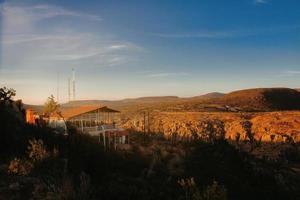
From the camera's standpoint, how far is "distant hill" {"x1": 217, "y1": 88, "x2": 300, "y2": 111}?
112500 mm

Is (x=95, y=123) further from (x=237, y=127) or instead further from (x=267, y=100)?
(x=267, y=100)

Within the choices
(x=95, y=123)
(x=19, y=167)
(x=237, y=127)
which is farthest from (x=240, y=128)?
(x=19, y=167)

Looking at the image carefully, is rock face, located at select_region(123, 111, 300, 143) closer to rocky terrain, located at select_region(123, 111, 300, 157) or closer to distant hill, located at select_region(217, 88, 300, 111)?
rocky terrain, located at select_region(123, 111, 300, 157)

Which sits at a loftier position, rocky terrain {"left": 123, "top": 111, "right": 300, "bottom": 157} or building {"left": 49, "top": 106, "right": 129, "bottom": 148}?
building {"left": 49, "top": 106, "right": 129, "bottom": 148}

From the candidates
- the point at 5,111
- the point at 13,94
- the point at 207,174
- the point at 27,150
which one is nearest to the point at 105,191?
the point at 27,150

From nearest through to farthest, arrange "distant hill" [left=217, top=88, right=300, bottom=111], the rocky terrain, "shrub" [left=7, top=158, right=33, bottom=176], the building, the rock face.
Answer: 1. "shrub" [left=7, top=158, right=33, bottom=176]
2. the building
3. the rocky terrain
4. the rock face
5. "distant hill" [left=217, top=88, right=300, bottom=111]

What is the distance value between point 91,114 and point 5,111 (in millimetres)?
12492

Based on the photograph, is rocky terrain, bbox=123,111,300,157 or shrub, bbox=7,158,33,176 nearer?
shrub, bbox=7,158,33,176

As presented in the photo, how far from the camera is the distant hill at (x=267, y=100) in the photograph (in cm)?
11250

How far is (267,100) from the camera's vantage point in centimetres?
12162

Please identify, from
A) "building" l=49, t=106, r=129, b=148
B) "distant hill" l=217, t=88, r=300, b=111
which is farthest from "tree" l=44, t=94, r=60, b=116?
"distant hill" l=217, t=88, r=300, b=111

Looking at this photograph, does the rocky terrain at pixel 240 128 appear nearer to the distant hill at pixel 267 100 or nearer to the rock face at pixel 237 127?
the rock face at pixel 237 127

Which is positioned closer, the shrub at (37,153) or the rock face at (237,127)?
the shrub at (37,153)

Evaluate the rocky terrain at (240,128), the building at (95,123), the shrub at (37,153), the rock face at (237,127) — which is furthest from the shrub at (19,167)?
the rock face at (237,127)
